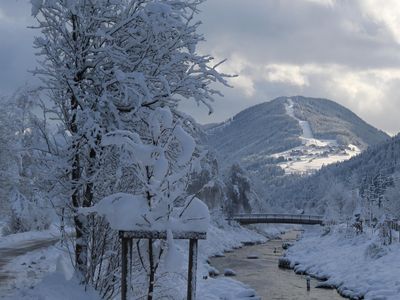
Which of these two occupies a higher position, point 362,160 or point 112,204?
point 362,160

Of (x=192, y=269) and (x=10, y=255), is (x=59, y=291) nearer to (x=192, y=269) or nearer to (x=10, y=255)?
(x=192, y=269)

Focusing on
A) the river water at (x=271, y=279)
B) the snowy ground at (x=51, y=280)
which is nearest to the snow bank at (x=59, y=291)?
the snowy ground at (x=51, y=280)

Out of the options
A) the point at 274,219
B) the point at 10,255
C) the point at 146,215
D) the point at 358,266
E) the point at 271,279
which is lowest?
the point at 271,279

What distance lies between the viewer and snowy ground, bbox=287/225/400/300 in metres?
25.6

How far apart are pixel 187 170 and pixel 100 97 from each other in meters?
3.04

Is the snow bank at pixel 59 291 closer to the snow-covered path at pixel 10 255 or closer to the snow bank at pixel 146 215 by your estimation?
the snow-covered path at pixel 10 255

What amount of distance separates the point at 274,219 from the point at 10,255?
6627cm

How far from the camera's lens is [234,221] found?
79312 mm

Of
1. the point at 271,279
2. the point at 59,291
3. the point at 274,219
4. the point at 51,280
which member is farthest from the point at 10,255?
the point at 274,219

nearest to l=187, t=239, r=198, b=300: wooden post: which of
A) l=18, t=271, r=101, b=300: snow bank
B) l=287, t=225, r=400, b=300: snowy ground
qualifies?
l=18, t=271, r=101, b=300: snow bank

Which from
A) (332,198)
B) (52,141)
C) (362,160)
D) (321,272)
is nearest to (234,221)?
(332,198)

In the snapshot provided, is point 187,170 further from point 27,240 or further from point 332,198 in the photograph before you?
point 332,198

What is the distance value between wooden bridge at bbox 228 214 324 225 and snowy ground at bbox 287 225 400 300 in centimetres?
2987

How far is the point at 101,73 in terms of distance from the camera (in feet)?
34.7
